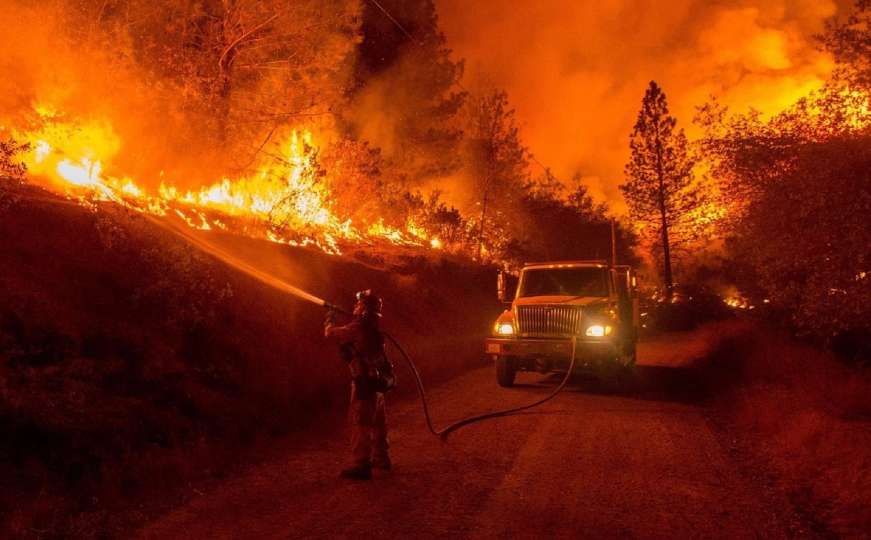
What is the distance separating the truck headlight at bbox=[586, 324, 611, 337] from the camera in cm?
1291

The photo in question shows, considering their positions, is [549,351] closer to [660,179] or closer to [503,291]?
[503,291]

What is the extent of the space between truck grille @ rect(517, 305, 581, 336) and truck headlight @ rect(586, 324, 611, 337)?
214 mm

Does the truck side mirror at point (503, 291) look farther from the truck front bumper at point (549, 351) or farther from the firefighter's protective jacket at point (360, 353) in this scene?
the firefighter's protective jacket at point (360, 353)

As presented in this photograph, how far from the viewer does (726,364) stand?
17.9 meters

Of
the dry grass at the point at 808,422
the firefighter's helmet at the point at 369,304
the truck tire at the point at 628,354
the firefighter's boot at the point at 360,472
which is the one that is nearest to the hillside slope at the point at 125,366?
the firefighter's boot at the point at 360,472

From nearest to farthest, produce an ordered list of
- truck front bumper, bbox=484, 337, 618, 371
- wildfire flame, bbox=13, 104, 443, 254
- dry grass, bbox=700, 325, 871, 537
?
1. dry grass, bbox=700, 325, 871, 537
2. truck front bumper, bbox=484, 337, 618, 371
3. wildfire flame, bbox=13, 104, 443, 254

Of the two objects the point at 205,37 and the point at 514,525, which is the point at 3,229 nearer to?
the point at 514,525

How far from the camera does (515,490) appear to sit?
6496mm

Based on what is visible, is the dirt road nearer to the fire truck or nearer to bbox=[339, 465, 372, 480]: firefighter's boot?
bbox=[339, 465, 372, 480]: firefighter's boot

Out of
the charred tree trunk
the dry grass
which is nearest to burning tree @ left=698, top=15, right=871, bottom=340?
the dry grass

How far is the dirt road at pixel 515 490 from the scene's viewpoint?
5414mm

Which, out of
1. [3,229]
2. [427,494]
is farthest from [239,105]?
[427,494]

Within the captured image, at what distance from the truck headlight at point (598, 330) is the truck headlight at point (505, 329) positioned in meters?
1.56

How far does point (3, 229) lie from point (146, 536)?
7.18m
